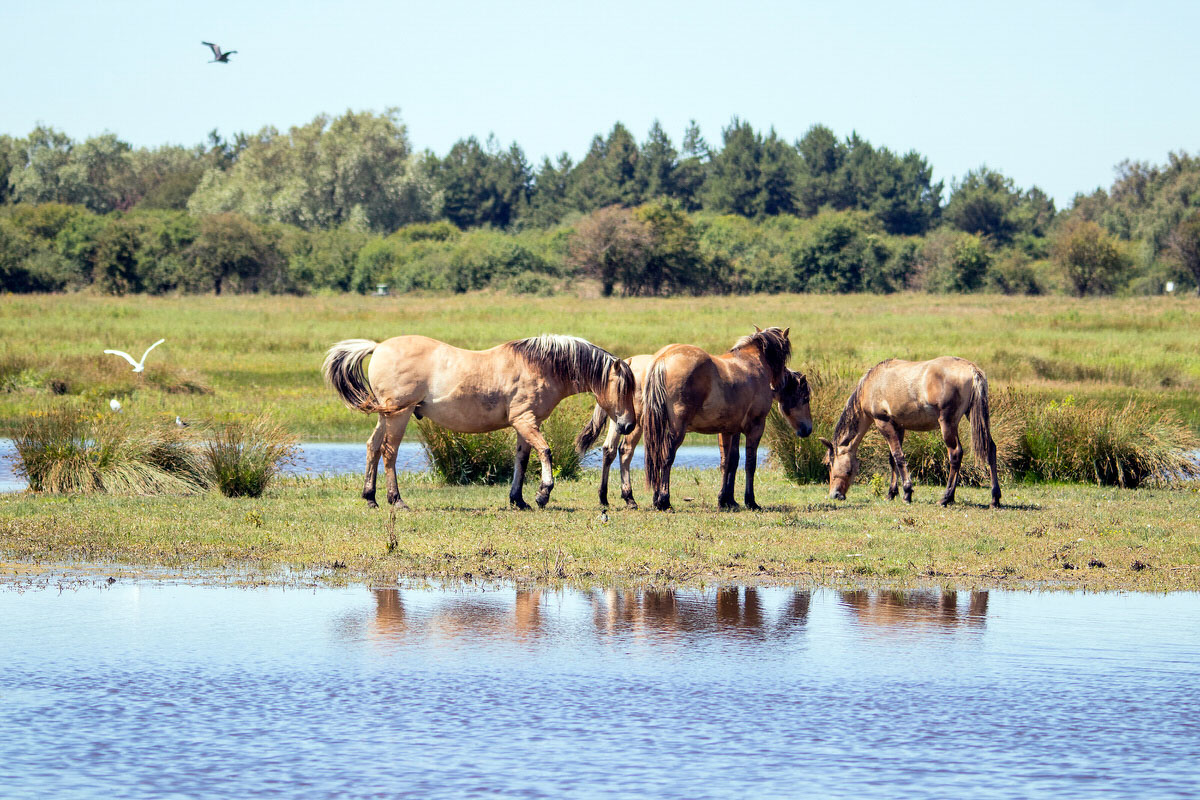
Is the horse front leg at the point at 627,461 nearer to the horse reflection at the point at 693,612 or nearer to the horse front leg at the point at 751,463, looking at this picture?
the horse front leg at the point at 751,463

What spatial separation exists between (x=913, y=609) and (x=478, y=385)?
19.3ft

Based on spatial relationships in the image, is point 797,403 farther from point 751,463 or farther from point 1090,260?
point 1090,260

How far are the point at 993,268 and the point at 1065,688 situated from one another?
268ft

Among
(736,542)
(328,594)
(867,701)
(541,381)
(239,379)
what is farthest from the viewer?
(239,379)

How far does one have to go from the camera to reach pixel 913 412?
1602 centimetres

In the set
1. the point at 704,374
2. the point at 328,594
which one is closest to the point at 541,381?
the point at 704,374

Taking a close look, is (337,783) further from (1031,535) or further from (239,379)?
(239,379)

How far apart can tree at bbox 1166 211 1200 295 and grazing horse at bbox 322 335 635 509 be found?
3157 inches

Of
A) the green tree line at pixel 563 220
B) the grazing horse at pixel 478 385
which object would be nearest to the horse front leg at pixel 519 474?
the grazing horse at pixel 478 385

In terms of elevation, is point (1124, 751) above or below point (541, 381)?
below

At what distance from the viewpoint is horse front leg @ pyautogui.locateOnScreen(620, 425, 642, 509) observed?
1489 centimetres

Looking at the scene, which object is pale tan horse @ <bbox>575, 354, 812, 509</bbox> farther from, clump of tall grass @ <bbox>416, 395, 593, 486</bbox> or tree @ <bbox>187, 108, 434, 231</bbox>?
tree @ <bbox>187, 108, 434, 231</bbox>

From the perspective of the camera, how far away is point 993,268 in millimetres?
85500

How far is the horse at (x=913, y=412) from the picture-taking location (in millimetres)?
15531
